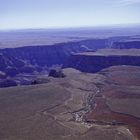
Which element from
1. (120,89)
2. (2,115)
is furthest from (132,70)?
(2,115)

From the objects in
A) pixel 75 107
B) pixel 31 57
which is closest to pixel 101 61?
A: pixel 31 57

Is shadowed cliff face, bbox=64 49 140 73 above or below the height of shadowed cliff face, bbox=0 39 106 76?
above

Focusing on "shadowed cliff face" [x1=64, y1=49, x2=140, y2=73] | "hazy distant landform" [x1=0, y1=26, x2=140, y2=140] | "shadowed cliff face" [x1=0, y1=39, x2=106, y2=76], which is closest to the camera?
"hazy distant landform" [x1=0, y1=26, x2=140, y2=140]

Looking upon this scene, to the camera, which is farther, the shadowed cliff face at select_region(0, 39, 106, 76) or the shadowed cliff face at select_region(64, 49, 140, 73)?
the shadowed cliff face at select_region(0, 39, 106, 76)

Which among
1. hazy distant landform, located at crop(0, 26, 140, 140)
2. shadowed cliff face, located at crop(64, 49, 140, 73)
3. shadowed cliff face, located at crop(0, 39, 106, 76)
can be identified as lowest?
shadowed cliff face, located at crop(0, 39, 106, 76)

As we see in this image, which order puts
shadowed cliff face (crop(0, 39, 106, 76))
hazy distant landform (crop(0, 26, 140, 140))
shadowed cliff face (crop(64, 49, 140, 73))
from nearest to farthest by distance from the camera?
hazy distant landform (crop(0, 26, 140, 140)) < shadowed cliff face (crop(64, 49, 140, 73)) < shadowed cliff face (crop(0, 39, 106, 76))

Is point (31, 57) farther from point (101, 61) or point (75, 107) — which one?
point (75, 107)

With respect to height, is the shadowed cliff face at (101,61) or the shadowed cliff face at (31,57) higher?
the shadowed cliff face at (101,61)

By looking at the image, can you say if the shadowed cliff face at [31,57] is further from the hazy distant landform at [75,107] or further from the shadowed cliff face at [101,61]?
the hazy distant landform at [75,107]

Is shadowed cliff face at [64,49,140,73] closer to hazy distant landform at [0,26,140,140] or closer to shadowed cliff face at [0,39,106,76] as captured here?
hazy distant landform at [0,26,140,140]

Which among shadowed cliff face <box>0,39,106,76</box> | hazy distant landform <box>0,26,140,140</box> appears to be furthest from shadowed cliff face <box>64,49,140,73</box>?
shadowed cliff face <box>0,39,106,76</box>

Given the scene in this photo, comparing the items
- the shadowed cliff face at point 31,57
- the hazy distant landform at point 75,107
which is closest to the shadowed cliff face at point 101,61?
the hazy distant landform at point 75,107

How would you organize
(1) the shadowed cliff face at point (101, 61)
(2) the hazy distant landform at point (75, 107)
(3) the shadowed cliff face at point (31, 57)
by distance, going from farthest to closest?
(3) the shadowed cliff face at point (31, 57), (1) the shadowed cliff face at point (101, 61), (2) the hazy distant landform at point (75, 107)
